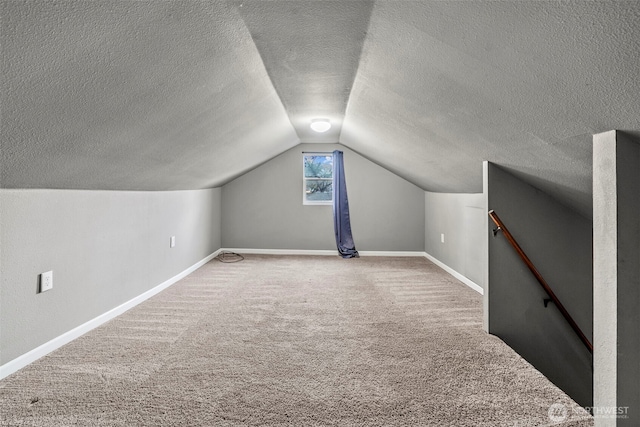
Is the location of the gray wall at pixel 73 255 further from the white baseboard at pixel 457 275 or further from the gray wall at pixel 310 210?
the white baseboard at pixel 457 275

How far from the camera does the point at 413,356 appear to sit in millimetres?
2129

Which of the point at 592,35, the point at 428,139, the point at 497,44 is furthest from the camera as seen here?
the point at 428,139

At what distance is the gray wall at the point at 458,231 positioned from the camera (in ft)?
11.7

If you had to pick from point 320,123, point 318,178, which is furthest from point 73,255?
point 318,178

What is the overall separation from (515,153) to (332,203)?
3753 mm

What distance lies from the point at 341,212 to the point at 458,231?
189 cm

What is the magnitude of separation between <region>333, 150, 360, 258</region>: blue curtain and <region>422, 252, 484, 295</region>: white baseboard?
1.12 m

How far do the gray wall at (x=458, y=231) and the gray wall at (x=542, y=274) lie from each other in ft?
1.87

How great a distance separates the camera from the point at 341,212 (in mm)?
5504

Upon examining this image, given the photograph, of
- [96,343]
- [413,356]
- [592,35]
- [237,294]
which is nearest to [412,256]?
[237,294]

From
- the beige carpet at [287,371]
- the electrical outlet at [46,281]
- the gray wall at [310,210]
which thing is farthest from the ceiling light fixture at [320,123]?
the electrical outlet at [46,281]

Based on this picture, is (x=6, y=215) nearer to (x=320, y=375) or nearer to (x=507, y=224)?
(x=320, y=375)

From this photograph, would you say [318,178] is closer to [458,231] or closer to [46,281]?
[458,231]

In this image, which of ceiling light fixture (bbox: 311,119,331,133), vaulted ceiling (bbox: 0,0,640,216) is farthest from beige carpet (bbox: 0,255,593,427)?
ceiling light fixture (bbox: 311,119,331,133)
